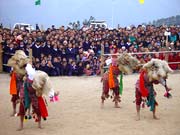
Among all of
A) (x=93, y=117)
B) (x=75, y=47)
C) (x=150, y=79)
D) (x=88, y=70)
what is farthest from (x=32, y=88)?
(x=75, y=47)

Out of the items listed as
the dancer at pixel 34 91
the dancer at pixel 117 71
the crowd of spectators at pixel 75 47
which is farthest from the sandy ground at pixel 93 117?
the crowd of spectators at pixel 75 47

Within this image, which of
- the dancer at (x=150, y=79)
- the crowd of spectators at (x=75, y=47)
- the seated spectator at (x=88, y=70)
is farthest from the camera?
the seated spectator at (x=88, y=70)

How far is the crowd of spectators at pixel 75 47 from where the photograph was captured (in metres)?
14.6

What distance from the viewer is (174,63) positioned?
51.0 feet

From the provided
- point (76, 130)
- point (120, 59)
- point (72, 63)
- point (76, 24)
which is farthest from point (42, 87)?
point (76, 24)

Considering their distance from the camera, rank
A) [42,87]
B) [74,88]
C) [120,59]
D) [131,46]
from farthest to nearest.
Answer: [131,46] < [74,88] < [120,59] < [42,87]

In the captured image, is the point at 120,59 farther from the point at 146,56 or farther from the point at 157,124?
the point at 146,56

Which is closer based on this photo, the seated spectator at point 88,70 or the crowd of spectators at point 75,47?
the crowd of spectators at point 75,47

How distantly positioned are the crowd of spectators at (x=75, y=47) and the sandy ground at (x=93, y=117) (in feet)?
9.58

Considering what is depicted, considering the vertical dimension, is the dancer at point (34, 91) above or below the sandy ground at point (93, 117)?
above

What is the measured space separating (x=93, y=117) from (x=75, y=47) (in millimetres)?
7255

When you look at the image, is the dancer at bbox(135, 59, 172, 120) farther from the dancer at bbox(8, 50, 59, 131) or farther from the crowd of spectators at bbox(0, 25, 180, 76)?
the crowd of spectators at bbox(0, 25, 180, 76)

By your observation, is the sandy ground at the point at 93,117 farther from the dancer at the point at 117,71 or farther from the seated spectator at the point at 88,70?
the seated spectator at the point at 88,70

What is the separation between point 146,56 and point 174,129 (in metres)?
7.74
